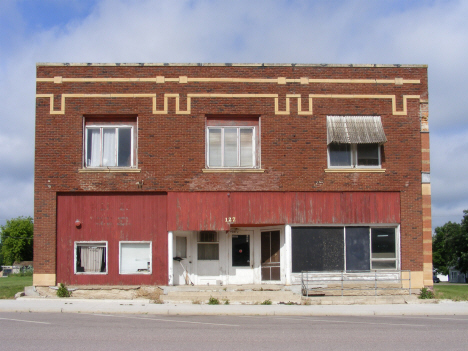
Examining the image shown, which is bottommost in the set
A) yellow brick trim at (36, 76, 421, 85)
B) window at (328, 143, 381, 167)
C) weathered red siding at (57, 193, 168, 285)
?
weathered red siding at (57, 193, 168, 285)

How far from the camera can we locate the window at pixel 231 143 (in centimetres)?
2003

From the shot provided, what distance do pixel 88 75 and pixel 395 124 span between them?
11.3 m

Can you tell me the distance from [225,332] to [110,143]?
33.6ft

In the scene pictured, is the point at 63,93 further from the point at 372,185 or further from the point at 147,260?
the point at 372,185

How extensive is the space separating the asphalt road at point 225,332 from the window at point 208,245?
17.1 ft

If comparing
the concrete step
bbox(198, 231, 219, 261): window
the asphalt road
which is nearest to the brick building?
bbox(198, 231, 219, 261): window

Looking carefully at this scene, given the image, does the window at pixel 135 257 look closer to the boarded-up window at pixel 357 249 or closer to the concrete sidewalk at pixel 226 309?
the concrete sidewalk at pixel 226 309

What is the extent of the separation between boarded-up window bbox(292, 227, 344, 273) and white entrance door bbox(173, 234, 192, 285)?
3.87 m

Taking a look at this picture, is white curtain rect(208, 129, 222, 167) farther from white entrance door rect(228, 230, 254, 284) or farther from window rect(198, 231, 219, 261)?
white entrance door rect(228, 230, 254, 284)

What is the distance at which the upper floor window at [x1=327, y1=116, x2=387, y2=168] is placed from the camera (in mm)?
19797

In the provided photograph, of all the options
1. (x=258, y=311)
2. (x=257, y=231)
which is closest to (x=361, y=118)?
(x=257, y=231)

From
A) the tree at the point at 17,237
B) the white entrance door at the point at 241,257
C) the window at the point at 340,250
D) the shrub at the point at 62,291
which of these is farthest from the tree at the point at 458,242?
the shrub at the point at 62,291

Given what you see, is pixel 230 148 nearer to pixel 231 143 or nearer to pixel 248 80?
pixel 231 143

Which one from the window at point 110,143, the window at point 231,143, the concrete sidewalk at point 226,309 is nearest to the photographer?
the concrete sidewalk at point 226,309
